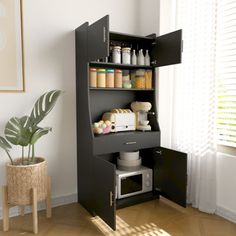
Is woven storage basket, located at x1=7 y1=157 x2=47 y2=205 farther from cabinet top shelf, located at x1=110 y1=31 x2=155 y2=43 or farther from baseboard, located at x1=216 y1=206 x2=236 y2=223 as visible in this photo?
baseboard, located at x1=216 y1=206 x2=236 y2=223

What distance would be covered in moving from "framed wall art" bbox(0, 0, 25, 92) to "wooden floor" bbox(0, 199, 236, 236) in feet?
4.05

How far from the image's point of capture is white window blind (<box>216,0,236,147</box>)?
2.16 metres

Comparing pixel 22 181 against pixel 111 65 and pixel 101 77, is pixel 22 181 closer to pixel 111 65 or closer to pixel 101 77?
pixel 101 77

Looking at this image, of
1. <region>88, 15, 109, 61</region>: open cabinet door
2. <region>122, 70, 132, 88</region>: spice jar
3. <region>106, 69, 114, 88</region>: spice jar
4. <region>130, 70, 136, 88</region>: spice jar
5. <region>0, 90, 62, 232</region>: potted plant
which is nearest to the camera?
<region>88, 15, 109, 61</region>: open cabinet door

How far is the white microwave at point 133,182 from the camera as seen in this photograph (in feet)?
7.93

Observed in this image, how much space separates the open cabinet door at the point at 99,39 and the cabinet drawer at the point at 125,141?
28.8 inches

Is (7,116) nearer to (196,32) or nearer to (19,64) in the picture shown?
(19,64)

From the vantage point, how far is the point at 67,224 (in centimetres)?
213

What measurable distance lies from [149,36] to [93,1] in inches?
27.4

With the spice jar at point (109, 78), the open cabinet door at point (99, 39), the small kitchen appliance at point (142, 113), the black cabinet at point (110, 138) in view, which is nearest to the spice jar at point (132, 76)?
the black cabinet at point (110, 138)

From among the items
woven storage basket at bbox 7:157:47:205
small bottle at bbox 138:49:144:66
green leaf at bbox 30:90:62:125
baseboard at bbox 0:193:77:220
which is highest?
small bottle at bbox 138:49:144:66

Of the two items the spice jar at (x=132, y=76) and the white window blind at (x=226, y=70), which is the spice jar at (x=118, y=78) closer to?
the spice jar at (x=132, y=76)

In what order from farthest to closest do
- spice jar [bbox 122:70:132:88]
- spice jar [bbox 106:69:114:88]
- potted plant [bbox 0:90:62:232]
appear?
spice jar [bbox 122:70:132:88]
spice jar [bbox 106:69:114:88]
potted plant [bbox 0:90:62:232]

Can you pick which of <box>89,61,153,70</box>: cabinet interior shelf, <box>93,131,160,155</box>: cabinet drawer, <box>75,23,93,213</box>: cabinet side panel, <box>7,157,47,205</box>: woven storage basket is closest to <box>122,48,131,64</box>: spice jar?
<box>89,61,153,70</box>: cabinet interior shelf
